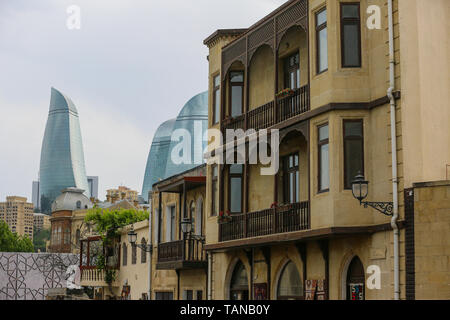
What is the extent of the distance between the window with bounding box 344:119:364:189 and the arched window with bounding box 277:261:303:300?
4.56 metres

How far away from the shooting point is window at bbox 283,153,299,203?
79.5ft

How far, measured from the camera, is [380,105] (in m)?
19.5

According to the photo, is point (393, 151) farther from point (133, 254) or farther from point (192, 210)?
point (133, 254)

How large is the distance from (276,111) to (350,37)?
4.03m

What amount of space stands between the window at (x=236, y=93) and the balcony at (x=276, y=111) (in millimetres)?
836

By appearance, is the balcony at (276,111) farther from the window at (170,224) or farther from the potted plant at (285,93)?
the window at (170,224)

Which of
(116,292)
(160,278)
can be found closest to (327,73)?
(160,278)

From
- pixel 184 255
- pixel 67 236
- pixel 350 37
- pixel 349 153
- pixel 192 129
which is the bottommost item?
pixel 184 255

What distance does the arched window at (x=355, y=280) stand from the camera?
19859mm

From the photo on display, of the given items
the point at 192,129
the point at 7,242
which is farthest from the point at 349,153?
the point at 192,129

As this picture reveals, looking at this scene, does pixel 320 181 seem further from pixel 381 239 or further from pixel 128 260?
pixel 128 260

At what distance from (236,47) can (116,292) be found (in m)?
20.4

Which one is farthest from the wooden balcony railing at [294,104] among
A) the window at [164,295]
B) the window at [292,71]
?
the window at [164,295]

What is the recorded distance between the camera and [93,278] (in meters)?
44.2
